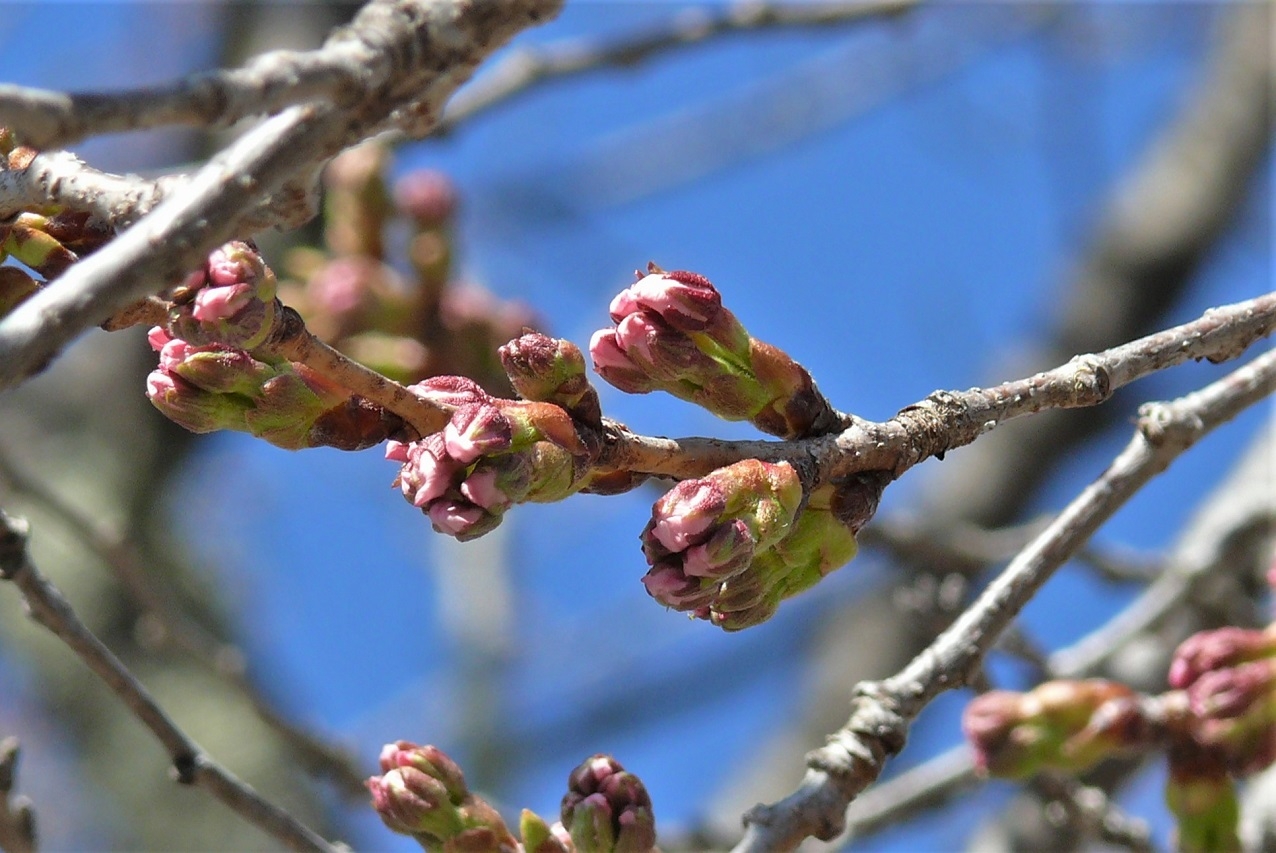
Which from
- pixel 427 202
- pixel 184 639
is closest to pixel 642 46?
pixel 427 202

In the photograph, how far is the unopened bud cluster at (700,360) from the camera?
4.50 ft

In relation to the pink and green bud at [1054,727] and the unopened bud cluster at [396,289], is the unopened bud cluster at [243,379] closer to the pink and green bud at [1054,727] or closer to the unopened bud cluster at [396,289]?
the pink and green bud at [1054,727]

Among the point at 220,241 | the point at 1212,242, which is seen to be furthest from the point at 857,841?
the point at 1212,242

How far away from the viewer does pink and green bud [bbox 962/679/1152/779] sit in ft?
6.44

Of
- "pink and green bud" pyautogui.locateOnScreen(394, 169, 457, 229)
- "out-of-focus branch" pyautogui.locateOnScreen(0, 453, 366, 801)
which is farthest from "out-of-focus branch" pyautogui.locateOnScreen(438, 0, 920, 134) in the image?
"out-of-focus branch" pyautogui.locateOnScreen(0, 453, 366, 801)

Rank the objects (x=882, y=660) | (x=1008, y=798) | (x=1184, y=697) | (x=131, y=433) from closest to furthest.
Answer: (x=1184, y=697)
(x=1008, y=798)
(x=882, y=660)
(x=131, y=433)

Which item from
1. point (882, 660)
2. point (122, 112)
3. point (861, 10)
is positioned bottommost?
point (122, 112)

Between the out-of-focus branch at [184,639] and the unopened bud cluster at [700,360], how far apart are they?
121cm

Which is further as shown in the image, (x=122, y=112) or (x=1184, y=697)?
(x=1184, y=697)

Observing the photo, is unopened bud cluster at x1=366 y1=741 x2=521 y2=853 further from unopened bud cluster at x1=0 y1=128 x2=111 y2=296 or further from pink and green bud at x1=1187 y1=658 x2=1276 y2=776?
pink and green bud at x1=1187 y1=658 x2=1276 y2=776

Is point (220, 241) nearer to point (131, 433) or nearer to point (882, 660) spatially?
point (882, 660)

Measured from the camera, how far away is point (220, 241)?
888 mm

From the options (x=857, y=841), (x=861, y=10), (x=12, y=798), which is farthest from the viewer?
(x=861, y=10)

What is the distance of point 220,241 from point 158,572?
561 centimetres
